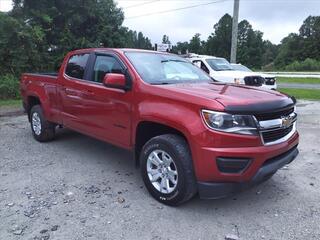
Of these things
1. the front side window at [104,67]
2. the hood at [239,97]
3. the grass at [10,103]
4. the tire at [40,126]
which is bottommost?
the grass at [10,103]

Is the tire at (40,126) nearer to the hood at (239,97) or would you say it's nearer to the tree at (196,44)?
the hood at (239,97)

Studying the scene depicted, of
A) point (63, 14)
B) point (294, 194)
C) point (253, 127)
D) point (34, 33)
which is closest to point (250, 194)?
point (294, 194)

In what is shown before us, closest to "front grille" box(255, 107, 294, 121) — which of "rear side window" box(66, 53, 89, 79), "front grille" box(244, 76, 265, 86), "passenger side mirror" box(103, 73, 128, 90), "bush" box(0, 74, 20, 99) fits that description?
"passenger side mirror" box(103, 73, 128, 90)

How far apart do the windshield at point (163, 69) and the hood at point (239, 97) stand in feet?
1.28

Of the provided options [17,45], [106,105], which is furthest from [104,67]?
[17,45]

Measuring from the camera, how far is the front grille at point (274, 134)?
3674 millimetres

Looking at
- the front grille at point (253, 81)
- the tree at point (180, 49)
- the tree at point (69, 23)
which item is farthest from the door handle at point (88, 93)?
the tree at point (180, 49)

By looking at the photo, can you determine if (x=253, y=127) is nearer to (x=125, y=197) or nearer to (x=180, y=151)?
(x=180, y=151)

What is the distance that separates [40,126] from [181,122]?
3923 millimetres

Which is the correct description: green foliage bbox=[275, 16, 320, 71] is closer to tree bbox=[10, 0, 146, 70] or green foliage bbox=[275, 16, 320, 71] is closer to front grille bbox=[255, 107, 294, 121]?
tree bbox=[10, 0, 146, 70]

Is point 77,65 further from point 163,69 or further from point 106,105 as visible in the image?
point 163,69

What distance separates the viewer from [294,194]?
4.39 m

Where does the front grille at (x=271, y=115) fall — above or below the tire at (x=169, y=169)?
above

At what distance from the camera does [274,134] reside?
379 centimetres
